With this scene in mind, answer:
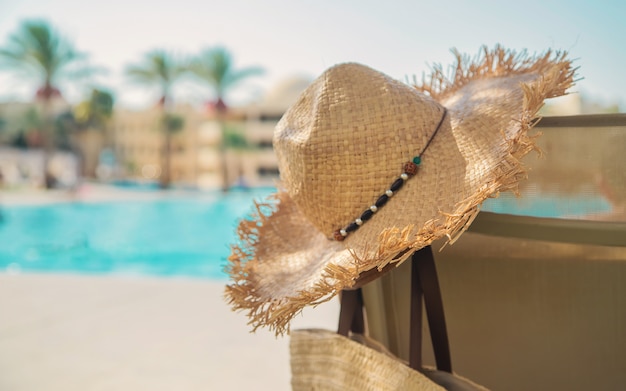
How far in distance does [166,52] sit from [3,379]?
51.2 feet

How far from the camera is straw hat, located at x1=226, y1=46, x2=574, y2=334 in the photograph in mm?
770

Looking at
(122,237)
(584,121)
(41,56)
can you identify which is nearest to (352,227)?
(584,121)

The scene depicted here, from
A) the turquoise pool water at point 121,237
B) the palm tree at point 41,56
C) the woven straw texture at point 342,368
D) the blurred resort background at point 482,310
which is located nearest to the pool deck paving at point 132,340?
the blurred resort background at point 482,310

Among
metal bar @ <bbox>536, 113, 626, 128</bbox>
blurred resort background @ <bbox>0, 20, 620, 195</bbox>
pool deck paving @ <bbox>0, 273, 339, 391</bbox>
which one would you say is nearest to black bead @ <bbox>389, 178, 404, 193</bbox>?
metal bar @ <bbox>536, 113, 626, 128</bbox>

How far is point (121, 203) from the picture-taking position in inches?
523

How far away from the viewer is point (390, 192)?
879 mm

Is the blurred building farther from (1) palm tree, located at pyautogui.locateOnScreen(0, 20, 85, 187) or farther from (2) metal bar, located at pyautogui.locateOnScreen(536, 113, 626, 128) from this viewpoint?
(2) metal bar, located at pyautogui.locateOnScreen(536, 113, 626, 128)

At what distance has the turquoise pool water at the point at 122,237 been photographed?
28.3 feet

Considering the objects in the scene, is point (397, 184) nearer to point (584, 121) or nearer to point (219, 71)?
point (584, 121)

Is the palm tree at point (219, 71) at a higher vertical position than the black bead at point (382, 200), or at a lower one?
higher

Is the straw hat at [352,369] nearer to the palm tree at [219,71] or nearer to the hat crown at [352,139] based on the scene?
the hat crown at [352,139]

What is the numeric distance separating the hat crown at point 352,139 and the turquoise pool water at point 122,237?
686 centimetres

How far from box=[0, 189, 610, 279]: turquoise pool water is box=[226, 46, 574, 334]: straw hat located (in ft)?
22.4

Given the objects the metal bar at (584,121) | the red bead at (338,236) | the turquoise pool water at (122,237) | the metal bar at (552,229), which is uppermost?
the metal bar at (584,121)
